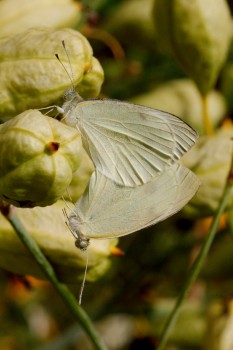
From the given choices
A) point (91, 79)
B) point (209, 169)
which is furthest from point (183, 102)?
point (91, 79)

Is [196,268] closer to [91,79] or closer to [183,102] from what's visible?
[91,79]

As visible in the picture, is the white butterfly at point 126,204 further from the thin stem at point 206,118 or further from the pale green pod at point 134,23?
the pale green pod at point 134,23

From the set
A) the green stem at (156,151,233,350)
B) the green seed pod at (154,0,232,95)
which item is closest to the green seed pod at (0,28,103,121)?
the green stem at (156,151,233,350)

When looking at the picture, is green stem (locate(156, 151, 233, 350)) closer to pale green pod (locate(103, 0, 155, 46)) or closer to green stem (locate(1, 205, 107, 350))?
green stem (locate(1, 205, 107, 350))

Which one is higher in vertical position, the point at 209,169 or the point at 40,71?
the point at 40,71

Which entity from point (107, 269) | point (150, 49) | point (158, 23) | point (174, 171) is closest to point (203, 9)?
point (158, 23)
